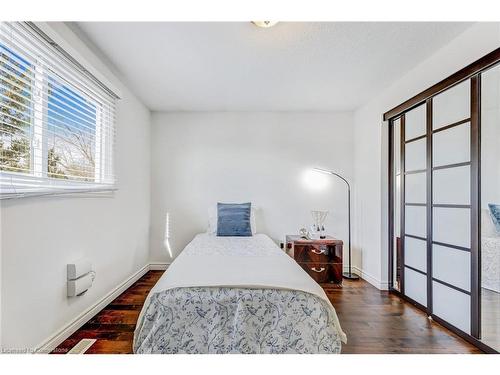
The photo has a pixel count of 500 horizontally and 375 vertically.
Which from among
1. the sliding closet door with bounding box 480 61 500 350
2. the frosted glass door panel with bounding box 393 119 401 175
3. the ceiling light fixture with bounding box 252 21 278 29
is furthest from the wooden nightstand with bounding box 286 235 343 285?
the ceiling light fixture with bounding box 252 21 278 29

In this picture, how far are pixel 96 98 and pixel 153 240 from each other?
2282mm

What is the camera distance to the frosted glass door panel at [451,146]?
2209mm

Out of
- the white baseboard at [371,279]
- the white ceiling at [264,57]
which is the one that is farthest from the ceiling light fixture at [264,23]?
the white baseboard at [371,279]

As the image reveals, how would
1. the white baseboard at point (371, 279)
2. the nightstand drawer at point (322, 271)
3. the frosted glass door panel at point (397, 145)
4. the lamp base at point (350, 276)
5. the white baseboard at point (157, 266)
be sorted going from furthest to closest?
1. the white baseboard at point (157, 266)
2. the lamp base at point (350, 276)
3. the nightstand drawer at point (322, 271)
4. the white baseboard at point (371, 279)
5. the frosted glass door panel at point (397, 145)

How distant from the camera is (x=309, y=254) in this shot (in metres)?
3.63

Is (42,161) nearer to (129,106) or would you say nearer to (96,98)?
(96,98)

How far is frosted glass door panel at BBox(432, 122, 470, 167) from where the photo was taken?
Result: 2.21m

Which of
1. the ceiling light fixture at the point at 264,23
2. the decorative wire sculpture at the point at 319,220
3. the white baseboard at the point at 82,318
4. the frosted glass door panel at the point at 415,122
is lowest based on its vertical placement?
the white baseboard at the point at 82,318

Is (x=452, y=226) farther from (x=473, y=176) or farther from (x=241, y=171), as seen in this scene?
(x=241, y=171)

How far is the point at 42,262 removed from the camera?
1830 mm

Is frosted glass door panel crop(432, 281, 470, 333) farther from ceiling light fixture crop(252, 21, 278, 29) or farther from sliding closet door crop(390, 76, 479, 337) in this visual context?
ceiling light fixture crop(252, 21, 278, 29)

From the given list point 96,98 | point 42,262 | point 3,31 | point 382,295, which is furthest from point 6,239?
point 382,295

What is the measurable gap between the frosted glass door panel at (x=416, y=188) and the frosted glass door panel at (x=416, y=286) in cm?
74

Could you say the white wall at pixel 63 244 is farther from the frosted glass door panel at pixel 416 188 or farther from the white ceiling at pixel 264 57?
the frosted glass door panel at pixel 416 188
